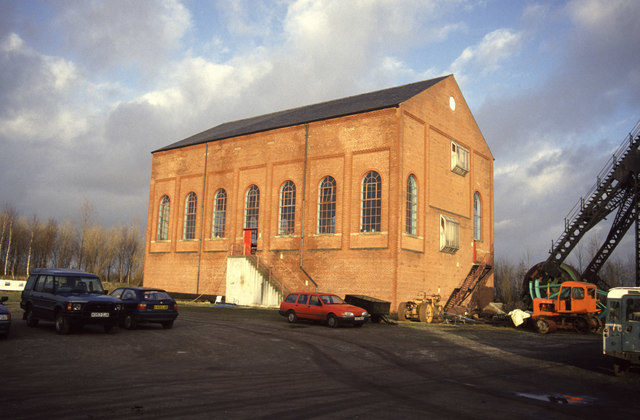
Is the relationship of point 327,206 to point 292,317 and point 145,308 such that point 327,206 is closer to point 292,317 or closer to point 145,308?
point 292,317

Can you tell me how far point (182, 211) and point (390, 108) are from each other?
1830cm

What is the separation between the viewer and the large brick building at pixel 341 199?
2741 cm

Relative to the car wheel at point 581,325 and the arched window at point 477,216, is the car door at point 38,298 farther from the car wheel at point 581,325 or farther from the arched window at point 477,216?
the arched window at point 477,216

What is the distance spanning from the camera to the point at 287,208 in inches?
1246

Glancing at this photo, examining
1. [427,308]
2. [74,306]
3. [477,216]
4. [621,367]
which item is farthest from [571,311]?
[74,306]

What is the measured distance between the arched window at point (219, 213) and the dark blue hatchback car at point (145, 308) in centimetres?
1768

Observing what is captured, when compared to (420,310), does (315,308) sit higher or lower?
higher

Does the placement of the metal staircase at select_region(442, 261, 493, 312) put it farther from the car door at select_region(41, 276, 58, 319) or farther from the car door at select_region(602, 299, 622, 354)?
the car door at select_region(41, 276, 58, 319)

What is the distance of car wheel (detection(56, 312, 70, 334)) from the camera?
14.1 meters

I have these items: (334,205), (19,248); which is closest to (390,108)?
(334,205)

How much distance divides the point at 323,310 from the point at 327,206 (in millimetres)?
10441

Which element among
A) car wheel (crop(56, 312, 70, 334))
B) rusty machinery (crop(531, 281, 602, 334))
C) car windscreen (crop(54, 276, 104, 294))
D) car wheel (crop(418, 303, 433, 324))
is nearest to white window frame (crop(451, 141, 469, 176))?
car wheel (crop(418, 303, 433, 324))

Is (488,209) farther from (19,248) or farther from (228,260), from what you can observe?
(19,248)

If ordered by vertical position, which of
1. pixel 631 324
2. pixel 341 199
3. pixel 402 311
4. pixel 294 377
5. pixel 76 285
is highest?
pixel 341 199
